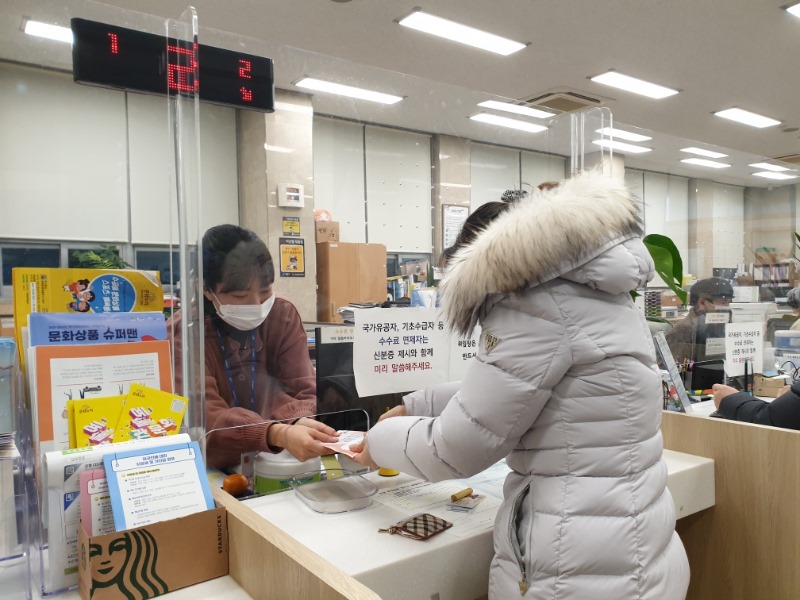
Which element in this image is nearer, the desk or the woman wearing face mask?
the desk

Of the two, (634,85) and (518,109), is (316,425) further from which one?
(634,85)

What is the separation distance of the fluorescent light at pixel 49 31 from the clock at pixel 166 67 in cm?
1

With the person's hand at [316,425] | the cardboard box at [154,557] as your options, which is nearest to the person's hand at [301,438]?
the person's hand at [316,425]

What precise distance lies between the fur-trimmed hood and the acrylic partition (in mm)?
655

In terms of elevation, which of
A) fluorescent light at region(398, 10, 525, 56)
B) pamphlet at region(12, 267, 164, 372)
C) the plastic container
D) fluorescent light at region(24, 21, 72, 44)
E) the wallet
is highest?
fluorescent light at region(398, 10, 525, 56)

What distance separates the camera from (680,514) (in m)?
1.69

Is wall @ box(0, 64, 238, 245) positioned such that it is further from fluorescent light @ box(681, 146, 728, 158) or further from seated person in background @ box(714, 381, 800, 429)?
fluorescent light @ box(681, 146, 728, 158)

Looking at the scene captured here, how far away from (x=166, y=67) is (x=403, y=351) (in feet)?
3.00

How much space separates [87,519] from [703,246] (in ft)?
10.8

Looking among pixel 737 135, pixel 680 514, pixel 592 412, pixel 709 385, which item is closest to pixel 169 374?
pixel 592 412

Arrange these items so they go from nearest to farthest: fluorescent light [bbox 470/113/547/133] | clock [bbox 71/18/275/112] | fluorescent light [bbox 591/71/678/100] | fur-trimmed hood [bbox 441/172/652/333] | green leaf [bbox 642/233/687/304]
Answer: fur-trimmed hood [bbox 441/172/652/333], clock [bbox 71/18/275/112], fluorescent light [bbox 470/113/547/133], green leaf [bbox 642/233/687/304], fluorescent light [bbox 591/71/678/100]

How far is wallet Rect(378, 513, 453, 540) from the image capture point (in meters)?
1.19

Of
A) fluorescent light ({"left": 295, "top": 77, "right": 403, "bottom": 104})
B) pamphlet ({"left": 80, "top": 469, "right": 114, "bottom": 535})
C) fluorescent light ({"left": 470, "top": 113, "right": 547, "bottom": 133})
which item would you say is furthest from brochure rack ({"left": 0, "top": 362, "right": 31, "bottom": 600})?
fluorescent light ({"left": 470, "top": 113, "right": 547, "bottom": 133})

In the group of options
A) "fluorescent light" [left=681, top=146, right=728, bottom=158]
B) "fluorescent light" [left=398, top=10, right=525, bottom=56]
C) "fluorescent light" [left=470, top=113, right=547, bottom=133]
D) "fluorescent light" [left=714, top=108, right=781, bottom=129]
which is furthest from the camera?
"fluorescent light" [left=714, top=108, right=781, bottom=129]
